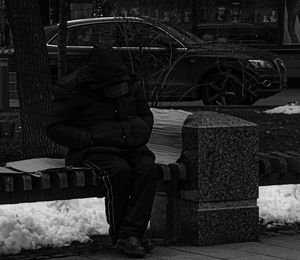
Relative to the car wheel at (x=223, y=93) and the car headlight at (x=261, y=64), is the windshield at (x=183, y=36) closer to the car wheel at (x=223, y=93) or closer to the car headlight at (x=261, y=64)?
the car wheel at (x=223, y=93)

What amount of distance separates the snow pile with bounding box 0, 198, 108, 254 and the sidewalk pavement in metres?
0.39

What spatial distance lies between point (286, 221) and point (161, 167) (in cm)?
168

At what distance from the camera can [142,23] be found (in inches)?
416

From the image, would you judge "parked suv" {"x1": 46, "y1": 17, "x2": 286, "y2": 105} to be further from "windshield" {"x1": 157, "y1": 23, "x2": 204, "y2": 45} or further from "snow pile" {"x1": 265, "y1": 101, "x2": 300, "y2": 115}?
"snow pile" {"x1": 265, "y1": 101, "x2": 300, "y2": 115}

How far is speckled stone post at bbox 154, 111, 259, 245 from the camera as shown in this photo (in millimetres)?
6566

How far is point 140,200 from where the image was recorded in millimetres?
6148

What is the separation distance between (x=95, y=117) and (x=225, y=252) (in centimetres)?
133

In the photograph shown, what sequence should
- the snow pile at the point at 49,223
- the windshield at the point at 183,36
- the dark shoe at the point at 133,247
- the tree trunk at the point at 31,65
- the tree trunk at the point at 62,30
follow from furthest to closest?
1. the windshield at the point at 183,36
2. the tree trunk at the point at 62,30
3. the tree trunk at the point at 31,65
4. the snow pile at the point at 49,223
5. the dark shoe at the point at 133,247

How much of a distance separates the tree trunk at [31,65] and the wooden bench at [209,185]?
2.27 metres

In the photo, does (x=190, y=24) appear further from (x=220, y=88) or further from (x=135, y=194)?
(x=135, y=194)

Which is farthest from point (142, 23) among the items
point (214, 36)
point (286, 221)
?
point (214, 36)

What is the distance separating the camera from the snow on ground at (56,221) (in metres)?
6.45

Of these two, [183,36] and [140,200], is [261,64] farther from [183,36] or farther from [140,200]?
[140,200]

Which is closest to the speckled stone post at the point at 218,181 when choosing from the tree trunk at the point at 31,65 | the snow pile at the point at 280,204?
the snow pile at the point at 280,204
